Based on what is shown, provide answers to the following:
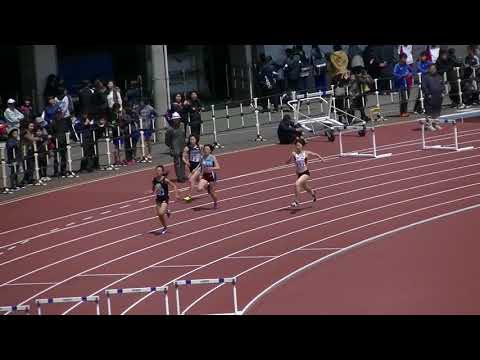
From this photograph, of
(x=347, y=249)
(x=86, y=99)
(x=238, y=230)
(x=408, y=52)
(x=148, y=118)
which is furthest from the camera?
(x=408, y=52)

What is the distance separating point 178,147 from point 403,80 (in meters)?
8.73

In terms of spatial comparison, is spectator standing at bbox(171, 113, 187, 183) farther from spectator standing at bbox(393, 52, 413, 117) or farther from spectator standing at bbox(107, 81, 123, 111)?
spectator standing at bbox(393, 52, 413, 117)

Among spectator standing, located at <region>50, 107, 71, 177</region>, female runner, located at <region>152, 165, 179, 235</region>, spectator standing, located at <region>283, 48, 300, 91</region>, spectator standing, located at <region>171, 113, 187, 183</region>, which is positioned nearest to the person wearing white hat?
spectator standing, located at <region>50, 107, 71, 177</region>

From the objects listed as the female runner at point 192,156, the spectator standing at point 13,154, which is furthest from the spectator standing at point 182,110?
the spectator standing at point 13,154

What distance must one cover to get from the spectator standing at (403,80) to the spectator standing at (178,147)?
7.83 m

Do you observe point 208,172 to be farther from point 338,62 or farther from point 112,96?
point 338,62

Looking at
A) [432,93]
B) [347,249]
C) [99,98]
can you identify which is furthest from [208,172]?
[432,93]

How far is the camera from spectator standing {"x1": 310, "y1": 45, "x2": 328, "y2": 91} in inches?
1281

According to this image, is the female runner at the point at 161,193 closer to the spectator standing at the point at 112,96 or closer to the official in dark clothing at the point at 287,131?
the official in dark clothing at the point at 287,131

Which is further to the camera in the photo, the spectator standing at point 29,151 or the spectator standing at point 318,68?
the spectator standing at point 318,68

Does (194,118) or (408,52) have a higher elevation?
(408,52)

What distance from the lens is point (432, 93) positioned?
90.4ft

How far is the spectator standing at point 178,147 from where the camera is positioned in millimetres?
24062
